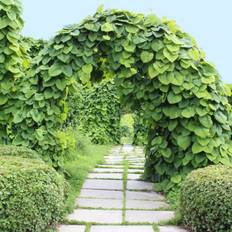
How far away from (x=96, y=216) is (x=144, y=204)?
689mm

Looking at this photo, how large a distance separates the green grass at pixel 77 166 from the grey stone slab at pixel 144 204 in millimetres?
554

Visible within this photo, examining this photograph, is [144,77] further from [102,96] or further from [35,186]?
[102,96]

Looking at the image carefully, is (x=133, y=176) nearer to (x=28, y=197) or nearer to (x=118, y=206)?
(x=118, y=206)

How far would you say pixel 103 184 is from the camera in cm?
548

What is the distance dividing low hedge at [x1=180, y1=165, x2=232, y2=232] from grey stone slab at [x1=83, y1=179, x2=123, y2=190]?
166cm

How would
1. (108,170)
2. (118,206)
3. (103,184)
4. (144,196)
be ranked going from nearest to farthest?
(118,206), (144,196), (103,184), (108,170)

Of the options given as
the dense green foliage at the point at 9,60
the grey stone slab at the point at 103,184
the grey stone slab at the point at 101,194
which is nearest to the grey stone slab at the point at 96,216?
the grey stone slab at the point at 101,194

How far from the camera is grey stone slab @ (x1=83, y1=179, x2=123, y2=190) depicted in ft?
17.4

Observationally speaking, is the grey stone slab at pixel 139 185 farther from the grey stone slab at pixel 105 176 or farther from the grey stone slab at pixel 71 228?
the grey stone slab at pixel 71 228

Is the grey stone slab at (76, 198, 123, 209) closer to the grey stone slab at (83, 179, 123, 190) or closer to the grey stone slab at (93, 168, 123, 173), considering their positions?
the grey stone slab at (83, 179, 123, 190)

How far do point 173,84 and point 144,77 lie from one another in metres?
0.43

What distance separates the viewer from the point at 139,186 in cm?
545

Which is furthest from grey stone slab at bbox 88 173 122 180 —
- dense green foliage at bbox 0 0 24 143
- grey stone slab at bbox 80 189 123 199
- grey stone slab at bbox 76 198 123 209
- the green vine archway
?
dense green foliage at bbox 0 0 24 143

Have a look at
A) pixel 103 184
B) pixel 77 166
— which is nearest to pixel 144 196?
pixel 103 184
